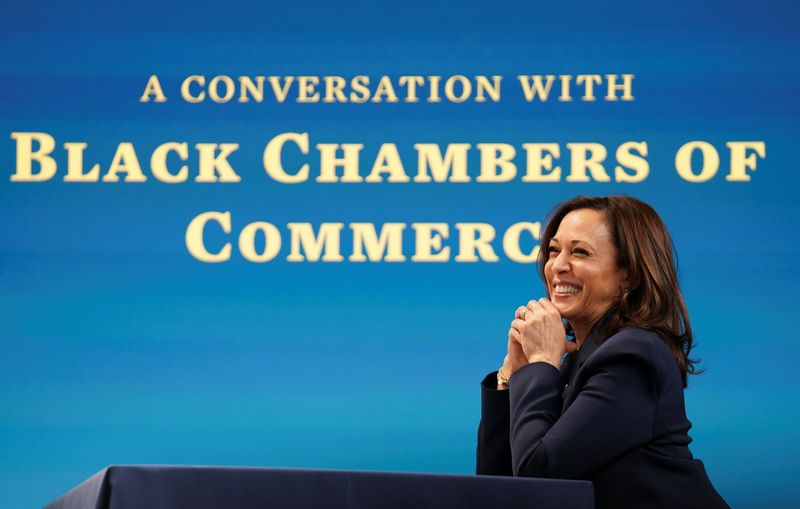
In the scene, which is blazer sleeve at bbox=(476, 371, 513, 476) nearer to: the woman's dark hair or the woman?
the woman

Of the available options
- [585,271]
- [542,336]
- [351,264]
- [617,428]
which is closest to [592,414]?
[617,428]

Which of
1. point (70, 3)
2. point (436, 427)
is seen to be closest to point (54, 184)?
point (70, 3)

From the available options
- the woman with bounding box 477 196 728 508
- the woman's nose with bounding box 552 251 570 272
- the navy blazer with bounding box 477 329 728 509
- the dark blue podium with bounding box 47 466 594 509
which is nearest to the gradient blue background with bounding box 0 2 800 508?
the woman with bounding box 477 196 728 508

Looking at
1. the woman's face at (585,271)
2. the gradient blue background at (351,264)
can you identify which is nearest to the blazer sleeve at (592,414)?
the woman's face at (585,271)

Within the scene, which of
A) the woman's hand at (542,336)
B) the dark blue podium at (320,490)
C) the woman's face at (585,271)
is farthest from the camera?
the woman's face at (585,271)

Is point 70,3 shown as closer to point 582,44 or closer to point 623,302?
point 582,44

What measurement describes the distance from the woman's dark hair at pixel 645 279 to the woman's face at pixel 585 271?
15 millimetres

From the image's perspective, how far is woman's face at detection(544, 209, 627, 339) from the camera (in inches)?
77.5

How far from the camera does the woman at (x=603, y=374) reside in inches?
63.5

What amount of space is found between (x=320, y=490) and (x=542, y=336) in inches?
27.3

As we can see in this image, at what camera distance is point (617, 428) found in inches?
63.7

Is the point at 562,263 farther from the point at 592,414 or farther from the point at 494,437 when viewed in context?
the point at 592,414

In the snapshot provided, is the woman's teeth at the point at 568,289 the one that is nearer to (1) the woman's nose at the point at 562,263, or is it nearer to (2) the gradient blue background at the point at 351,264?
(1) the woman's nose at the point at 562,263

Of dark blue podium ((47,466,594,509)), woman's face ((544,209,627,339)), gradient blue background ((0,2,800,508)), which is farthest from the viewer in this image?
gradient blue background ((0,2,800,508))
